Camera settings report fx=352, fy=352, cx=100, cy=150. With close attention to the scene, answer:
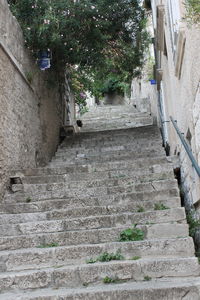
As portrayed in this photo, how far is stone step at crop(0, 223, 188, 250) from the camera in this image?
385 cm

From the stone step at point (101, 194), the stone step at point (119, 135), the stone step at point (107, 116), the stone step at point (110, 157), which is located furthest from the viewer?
the stone step at point (107, 116)

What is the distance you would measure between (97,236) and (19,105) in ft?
9.77

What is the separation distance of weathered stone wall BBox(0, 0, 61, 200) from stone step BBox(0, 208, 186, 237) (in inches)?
39.7

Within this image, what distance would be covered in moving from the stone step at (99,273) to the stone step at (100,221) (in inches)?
33.2

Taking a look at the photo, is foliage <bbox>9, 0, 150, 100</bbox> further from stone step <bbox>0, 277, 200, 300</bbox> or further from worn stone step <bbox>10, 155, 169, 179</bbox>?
stone step <bbox>0, 277, 200, 300</bbox>

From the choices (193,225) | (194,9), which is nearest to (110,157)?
(193,225)

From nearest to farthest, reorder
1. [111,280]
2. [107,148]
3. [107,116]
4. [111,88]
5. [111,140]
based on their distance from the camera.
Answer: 1. [111,280]
2. [107,148]
3. [111,140]
4. [107,116]
5. [111,88]

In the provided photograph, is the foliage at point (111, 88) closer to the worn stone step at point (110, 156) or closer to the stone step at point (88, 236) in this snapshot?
the worn stone step at point (110, 156)

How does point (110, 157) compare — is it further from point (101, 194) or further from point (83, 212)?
point (83, 212)

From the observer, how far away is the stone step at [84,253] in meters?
3.52

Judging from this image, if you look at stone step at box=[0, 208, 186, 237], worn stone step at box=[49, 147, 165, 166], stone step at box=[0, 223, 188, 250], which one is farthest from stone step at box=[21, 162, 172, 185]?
stone step at box=[0, 223, 188, 250]

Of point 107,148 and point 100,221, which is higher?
point 100,221

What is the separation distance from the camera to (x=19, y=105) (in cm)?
593

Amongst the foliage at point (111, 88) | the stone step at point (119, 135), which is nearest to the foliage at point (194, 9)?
the stone step at point (119, 135)
